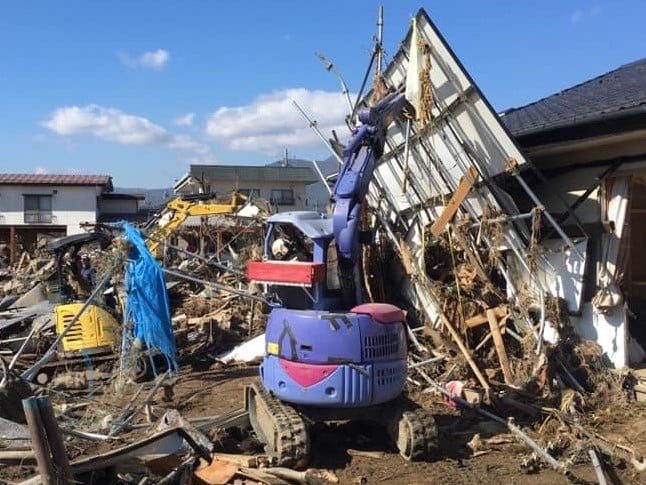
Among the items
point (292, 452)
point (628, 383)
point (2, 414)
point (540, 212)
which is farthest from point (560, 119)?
point (2, 414)

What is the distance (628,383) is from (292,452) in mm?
4354

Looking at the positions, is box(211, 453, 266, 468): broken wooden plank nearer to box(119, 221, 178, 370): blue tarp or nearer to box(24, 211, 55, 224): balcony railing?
box(119, 221, 178, 370): blue tarp

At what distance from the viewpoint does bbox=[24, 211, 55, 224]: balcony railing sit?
42.3m

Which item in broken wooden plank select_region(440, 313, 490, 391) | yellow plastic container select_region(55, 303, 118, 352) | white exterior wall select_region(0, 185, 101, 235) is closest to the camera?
broken wooden plank select_region(440, 313, 490, 391)

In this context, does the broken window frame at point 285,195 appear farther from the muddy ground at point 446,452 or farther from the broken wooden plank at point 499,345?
the muddy ground at point 446,452

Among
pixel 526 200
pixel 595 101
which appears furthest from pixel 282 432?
pixel 595 101

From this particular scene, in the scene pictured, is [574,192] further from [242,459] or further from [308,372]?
[242,459]

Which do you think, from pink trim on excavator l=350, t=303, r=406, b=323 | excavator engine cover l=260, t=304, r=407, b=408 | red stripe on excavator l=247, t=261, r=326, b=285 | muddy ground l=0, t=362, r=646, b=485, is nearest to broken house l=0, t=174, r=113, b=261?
muddy ground l=0, t=362, r=646, b=485

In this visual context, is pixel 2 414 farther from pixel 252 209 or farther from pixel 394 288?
pixel 252 209

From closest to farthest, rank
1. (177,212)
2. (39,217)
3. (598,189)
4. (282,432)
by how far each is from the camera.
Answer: (282,432), (598,189), (177,212), (39,217)

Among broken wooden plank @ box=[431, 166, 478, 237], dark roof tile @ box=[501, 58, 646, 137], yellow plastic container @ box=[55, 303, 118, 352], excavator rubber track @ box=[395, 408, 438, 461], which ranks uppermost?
dark roof tile @ box=[501, 58, 646, 137]

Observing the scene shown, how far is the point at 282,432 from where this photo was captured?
5.76m

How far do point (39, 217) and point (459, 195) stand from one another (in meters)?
39.2

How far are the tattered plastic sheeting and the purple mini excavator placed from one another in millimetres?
1446
